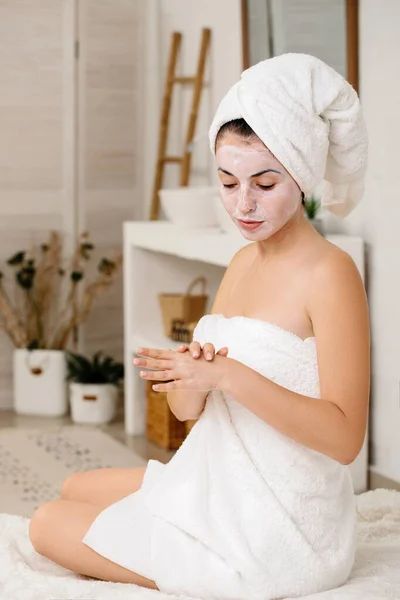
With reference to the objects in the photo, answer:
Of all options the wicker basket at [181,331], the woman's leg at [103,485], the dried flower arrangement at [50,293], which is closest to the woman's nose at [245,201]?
the woman's leg at [103,485]

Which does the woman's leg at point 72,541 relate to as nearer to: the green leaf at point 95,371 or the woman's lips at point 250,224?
the woman's lips at point 250,224

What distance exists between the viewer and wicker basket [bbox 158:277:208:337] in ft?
13.2

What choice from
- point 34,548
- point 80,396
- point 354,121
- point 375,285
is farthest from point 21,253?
point 354,121

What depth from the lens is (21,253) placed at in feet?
15.2

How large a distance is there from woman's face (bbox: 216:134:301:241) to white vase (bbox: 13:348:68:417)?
2899mm

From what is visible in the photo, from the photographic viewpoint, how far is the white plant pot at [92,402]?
4.46m

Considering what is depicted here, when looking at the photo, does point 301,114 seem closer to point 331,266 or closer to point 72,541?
point 331,266

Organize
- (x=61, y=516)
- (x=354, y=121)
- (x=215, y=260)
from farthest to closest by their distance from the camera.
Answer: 1. (x=215, y=260)
2. (x=61, y=516)
3. (x=354, y=121)

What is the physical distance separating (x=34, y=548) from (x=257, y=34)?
7.98 ft

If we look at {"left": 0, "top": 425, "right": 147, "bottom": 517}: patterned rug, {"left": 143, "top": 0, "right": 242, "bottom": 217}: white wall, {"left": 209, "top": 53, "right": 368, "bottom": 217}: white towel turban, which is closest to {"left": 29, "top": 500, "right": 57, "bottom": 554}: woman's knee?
{"left": 209, "top": 53, "right": 368, "bottom": 217}: white towel turban

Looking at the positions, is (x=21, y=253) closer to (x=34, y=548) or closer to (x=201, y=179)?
(x=201, y=179)

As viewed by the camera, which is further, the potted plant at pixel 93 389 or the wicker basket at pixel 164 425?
the potted plant at pixel 93 389

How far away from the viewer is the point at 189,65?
15.5 ft

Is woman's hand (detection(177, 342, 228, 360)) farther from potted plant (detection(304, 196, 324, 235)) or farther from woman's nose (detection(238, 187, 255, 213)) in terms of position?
potted plant (detection(304, 196, 324, 235))
